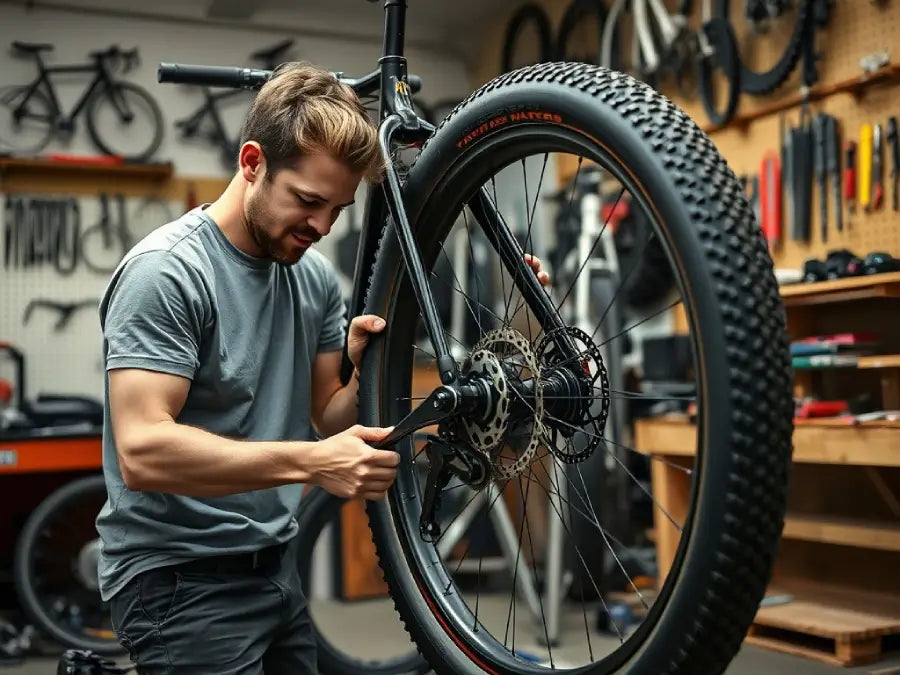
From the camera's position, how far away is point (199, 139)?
4.75 m

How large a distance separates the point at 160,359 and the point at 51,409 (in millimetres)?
2699

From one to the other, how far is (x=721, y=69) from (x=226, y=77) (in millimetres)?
2544

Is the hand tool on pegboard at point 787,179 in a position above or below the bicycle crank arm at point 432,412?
above

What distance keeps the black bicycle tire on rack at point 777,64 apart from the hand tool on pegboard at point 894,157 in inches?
17.9

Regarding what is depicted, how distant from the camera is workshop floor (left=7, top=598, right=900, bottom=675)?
2.77m

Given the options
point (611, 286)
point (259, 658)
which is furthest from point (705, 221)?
point (611, 286)

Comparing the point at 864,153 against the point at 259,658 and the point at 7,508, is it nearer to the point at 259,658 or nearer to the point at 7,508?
the point at 259,658

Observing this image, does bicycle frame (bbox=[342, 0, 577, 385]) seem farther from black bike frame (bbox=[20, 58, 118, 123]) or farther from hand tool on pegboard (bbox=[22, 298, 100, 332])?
black bike frame (bbox=[20, 58, 118, 123])

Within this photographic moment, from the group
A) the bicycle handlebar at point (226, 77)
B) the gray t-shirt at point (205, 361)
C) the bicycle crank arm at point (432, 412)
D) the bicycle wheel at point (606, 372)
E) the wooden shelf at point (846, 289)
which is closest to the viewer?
the bicycle wheel at point (606, 372)

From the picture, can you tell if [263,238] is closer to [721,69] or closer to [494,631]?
[494,631]

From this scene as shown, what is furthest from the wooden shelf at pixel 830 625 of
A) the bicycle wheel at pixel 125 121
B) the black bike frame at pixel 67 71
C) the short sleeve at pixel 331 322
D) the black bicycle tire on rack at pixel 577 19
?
the black bike frame at pixel 67 71

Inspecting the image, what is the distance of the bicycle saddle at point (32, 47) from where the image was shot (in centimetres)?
439

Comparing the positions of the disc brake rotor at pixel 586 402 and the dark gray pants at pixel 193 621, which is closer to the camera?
the disc brake rotor at pixel 586 402

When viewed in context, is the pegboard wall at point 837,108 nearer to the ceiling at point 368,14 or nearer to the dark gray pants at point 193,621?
the ceiling at point 368,14
